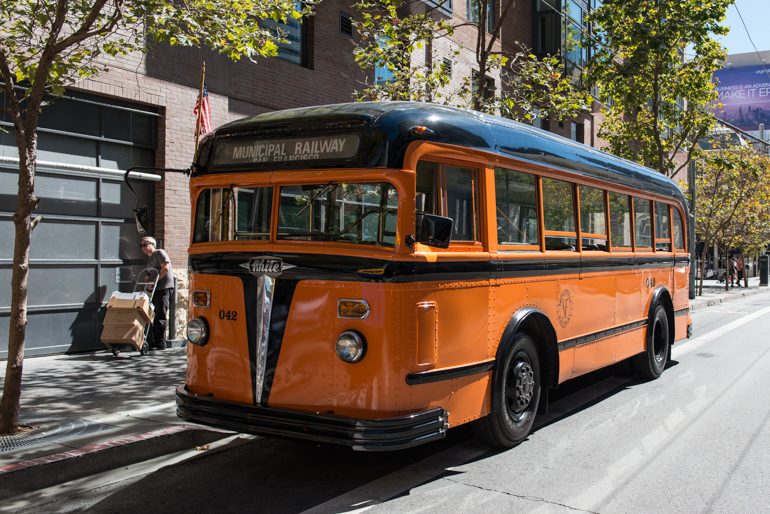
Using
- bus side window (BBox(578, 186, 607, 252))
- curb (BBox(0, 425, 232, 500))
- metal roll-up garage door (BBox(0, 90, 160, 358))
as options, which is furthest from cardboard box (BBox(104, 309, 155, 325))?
bus side window (BBox(578, 186, 607, 252))

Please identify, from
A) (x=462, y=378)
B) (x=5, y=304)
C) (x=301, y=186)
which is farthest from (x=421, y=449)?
(x=5, y=304)

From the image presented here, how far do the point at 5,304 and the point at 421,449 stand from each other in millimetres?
6849

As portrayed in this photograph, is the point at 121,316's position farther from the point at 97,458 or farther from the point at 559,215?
the point at 559,215

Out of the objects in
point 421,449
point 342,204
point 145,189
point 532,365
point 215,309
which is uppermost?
point 145,189

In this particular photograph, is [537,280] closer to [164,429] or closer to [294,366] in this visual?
[294,366]

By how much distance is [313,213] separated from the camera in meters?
4.93

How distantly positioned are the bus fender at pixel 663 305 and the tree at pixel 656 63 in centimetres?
1068

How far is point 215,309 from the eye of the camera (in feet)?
17.3

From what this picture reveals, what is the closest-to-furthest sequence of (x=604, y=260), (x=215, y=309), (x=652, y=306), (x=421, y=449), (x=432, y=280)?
(x=432, y=280) → (x=215, y=309) → (x=421, y=449) → (x=604, y=260) → (x=652, y=306)

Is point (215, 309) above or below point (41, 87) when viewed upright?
below

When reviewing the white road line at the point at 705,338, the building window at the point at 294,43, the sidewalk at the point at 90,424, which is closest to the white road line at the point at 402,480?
the sidewalk at the point at 90,424

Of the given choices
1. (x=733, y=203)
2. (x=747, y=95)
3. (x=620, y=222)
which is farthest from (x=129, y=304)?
(x=747, y=95)

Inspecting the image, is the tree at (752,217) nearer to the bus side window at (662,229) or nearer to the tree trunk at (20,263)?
the bus side window at (662,229)

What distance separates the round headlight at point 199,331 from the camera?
5.32 metres
